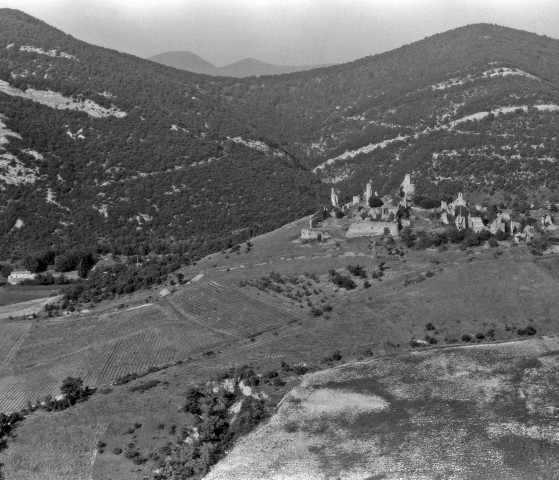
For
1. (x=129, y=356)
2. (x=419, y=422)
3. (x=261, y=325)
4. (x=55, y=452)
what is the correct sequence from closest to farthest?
(x=419, y=422) < (x=55, y=452) < (x=129, y=356) < (x=261, y=325)

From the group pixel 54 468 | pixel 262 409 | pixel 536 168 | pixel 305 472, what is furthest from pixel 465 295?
pixel 536 168

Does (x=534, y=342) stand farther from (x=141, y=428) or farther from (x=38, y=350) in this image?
(x=38, y=350)

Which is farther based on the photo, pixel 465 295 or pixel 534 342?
pixel 465 295

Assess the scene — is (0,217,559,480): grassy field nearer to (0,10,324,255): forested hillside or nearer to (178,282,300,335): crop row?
(178,282,300,335): crop row

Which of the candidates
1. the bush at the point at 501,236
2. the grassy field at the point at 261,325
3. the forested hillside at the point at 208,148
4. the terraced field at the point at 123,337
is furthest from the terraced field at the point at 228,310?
the bush at the point at 501,236

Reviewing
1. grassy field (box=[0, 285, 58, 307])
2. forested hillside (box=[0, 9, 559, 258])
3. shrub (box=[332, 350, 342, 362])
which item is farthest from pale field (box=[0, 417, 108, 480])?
forested hillside (box=[0, 9, 559, 258])

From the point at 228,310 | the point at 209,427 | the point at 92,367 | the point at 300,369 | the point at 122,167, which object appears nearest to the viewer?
the point at 209,427

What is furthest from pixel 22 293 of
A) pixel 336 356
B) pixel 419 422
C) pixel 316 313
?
pixel 419 422

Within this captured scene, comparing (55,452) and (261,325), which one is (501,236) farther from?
(55,452)
